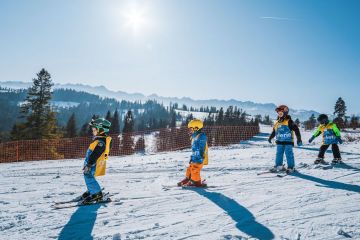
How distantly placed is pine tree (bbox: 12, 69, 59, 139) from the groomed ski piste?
28855mm

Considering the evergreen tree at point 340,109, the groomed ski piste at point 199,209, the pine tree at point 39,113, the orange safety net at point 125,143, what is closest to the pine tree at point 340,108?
the evergreen tree at point 340,109

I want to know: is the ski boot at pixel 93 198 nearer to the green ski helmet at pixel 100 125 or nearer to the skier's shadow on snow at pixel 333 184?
the green ski helmet at pixel 100 125

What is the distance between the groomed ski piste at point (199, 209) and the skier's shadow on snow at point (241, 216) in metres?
0.01

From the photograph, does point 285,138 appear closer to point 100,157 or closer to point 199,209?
point 199,209

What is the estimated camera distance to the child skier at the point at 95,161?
631cm

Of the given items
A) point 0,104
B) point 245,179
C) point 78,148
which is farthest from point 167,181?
point 0,104

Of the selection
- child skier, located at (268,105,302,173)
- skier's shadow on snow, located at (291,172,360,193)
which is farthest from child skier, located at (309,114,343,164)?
skier's shadow on snow, located at (291,172,360,193)

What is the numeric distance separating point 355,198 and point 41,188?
24.8 ft

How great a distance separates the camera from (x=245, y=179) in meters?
8.51

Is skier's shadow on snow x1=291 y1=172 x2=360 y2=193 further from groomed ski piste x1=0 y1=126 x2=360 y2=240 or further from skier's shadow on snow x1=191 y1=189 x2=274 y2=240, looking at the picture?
skier's shadow on snow x1=191 y1=189 x2=274 y2=240

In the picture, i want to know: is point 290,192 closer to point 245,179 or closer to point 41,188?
point 245,179

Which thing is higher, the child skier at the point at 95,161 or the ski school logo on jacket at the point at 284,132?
the ski school logo on jacket at the point at 284,132

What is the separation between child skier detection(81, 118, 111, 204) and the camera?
6309 millimetres

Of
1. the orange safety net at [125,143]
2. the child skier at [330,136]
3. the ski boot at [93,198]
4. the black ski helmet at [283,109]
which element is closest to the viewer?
the ski boot at [93,198]
